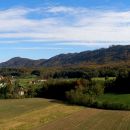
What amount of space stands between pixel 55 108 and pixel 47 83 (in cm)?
2697

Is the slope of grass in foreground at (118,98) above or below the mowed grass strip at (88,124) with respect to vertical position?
above

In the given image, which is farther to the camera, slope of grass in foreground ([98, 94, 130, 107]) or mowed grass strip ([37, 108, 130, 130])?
slope of grass in foreground ([98, 94, 130, 107])

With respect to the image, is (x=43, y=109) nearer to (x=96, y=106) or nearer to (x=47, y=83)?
(x=96, y=106)

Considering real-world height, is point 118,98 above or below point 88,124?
above

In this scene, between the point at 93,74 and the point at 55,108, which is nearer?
the point at 55,108

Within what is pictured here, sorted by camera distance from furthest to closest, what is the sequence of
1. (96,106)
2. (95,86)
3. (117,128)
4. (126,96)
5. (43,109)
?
1. (95,86)
2. (126,96)
3. (96,106)
4. (43,109)
5. (117,128)

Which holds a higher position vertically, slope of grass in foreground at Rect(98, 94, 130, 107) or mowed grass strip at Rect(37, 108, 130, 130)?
slope of grass in foreground at Rect(98, 94, 130, 107)

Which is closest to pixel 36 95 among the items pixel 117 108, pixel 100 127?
pixel 117 108

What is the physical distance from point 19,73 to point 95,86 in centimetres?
10778

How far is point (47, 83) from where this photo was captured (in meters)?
92.7

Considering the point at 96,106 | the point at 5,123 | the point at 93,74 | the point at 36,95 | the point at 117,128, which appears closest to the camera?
the point at 117,128

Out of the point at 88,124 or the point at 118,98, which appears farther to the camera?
the point at 118,98

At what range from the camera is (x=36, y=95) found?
303 feet

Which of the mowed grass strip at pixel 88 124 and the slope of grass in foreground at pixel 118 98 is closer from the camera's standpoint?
the mowed grass strip at pixel 88 124
